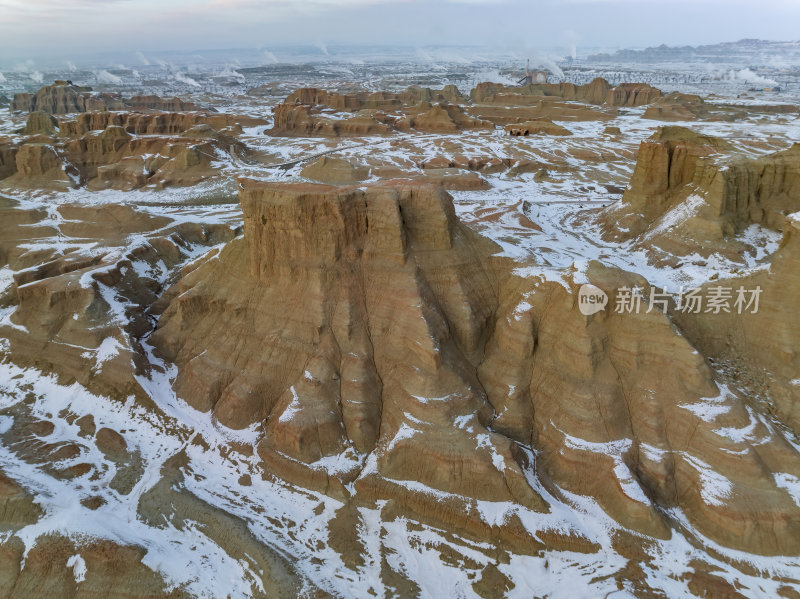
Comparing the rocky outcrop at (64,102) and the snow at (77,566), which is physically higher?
the rocky outcrop at (64,102)

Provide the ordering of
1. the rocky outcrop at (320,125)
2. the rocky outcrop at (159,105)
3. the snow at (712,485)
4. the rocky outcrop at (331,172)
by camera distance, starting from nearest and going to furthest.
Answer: the snow at (712,485) < the rocky outcrop at (331,172) < the rocky outcrop at (320,125) < the rocky outcrop at (159,105)

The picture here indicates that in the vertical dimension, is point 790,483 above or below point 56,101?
below

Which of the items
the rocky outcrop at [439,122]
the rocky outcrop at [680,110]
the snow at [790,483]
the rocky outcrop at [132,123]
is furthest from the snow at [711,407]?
the rocky outcrop at [680,110]

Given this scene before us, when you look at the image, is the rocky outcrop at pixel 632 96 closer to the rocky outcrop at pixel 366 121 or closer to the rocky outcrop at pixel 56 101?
the rocky outcrop at pixel 366 121

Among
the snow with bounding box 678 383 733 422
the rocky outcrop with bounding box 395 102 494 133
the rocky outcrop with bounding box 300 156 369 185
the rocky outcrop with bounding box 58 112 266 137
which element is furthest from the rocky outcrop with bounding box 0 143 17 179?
the snow with bounding box 678 383 733 422

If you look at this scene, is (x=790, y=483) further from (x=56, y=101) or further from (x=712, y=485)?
(x=56, y=101)

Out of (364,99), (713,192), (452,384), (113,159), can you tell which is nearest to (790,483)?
(452,384)

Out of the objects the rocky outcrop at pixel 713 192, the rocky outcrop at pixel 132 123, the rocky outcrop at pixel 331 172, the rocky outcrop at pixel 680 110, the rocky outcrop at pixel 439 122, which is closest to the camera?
the rocky outcrop at pixel 713 192

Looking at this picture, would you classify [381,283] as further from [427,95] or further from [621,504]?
[427,95]

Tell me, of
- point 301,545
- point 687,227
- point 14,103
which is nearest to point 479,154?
point 687,227
